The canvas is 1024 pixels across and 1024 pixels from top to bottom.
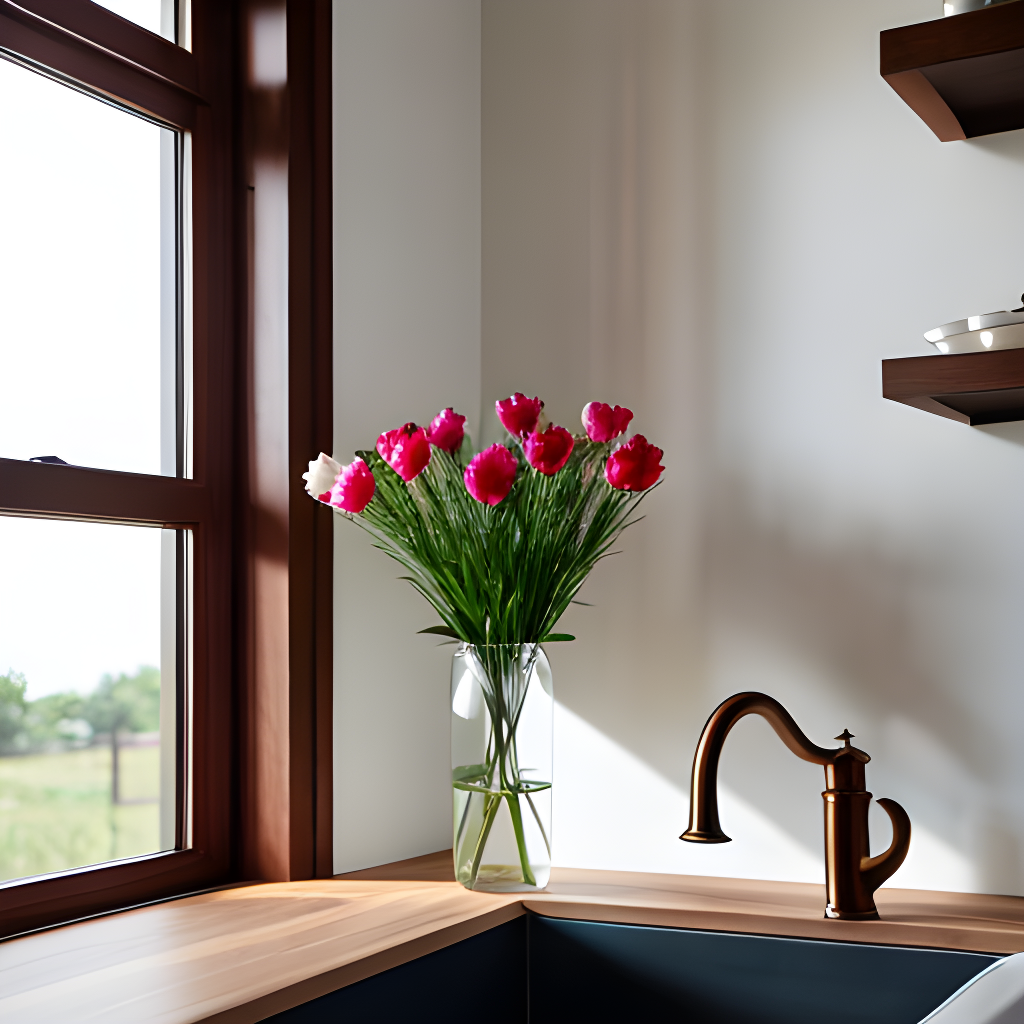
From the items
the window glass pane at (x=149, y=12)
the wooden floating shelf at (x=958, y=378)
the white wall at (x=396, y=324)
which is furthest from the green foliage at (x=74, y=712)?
the wooden floating shelf at (x=958, y=378)

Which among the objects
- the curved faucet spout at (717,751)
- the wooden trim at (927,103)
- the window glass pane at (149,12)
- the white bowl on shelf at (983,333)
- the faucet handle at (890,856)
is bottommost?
the faucet handle at (890,856)

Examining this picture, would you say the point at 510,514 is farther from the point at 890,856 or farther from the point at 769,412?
the point at 890,856

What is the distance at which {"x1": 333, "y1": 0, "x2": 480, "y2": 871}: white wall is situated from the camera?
1.42 metres

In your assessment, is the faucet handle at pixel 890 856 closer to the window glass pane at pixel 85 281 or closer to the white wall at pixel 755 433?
the white wall at pixel 755 433

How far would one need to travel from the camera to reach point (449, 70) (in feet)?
5.20

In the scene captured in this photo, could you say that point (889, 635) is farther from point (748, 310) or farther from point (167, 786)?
point (167, 786)

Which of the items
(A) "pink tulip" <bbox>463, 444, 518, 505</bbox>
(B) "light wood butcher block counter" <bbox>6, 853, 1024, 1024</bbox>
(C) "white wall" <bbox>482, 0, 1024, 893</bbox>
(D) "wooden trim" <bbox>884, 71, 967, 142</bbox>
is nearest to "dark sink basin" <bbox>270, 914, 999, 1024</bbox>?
(B) "light wood butcher block counter" <bbox>6, 853, 1024, 1024</bbox>

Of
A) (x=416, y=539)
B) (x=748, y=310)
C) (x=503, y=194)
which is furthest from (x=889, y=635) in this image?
(x=503, y=194)

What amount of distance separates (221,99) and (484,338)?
0.46 meters

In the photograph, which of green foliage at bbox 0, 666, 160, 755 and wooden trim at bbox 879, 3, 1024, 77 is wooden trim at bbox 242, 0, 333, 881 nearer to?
green foliage at bbox 0, 666, 160, 755

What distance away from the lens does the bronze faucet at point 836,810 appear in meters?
1.18

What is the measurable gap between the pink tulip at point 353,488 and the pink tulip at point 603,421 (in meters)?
0.24

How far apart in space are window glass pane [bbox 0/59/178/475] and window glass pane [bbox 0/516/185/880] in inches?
3.9

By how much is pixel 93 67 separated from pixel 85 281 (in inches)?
8.8
